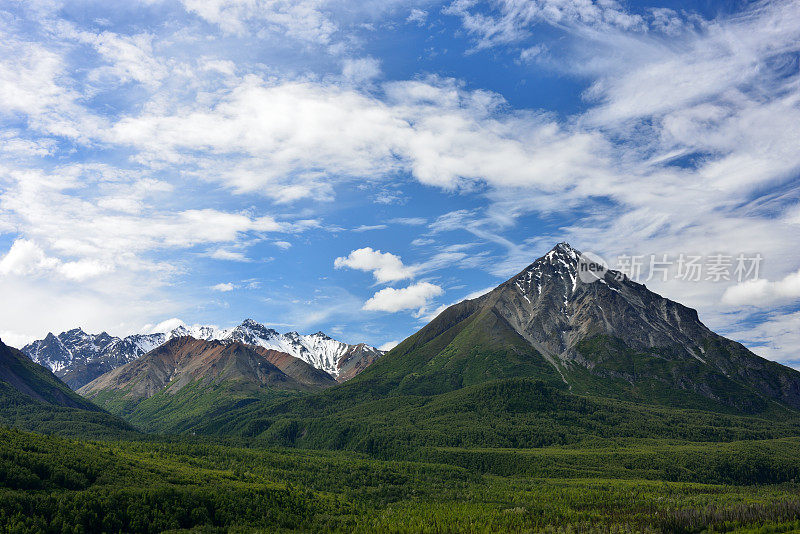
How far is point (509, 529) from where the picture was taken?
19925 centimetres

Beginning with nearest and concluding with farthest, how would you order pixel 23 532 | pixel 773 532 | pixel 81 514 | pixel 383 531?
1. pixel 23 532
2. pixel 81 514
3. pixel 773 532
4. pixel 383 531

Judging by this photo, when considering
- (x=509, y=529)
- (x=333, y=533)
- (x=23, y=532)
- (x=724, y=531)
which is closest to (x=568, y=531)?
(x=509, y=529)

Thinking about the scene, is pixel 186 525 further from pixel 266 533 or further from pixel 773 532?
pixel 773 532

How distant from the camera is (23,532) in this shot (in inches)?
5876

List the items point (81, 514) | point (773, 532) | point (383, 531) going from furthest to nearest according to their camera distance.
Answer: point (383, 531)
point (773, 532)
point (81, 514)

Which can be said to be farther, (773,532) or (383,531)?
(383,531)

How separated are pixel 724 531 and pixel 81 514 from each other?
23438 centimetres

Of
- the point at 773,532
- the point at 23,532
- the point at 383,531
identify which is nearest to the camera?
the point at 23,532

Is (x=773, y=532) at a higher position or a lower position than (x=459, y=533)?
higher

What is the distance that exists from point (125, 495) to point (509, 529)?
475 ft

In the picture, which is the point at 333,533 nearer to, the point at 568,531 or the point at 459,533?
the point at 459,533

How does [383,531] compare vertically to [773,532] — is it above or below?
below

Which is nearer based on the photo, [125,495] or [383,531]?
[125,495]

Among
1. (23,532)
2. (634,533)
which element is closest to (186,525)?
(23,532)
